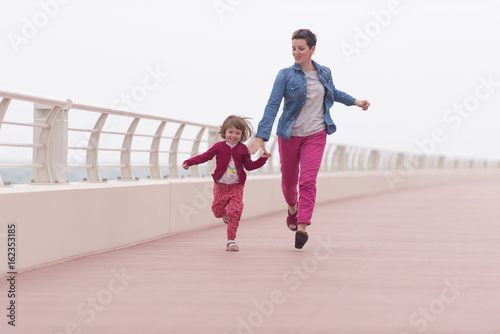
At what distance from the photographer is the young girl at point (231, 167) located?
25.1ft

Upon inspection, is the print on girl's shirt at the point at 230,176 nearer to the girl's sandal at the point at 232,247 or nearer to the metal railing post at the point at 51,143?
the girl's sandal at the point at 232,247

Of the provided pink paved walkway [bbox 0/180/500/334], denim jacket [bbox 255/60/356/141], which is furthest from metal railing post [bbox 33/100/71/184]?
denim jacket [bbox 255/60/356/141]

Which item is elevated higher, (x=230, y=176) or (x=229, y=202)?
(x=230, y=176)

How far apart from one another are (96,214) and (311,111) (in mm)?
2070

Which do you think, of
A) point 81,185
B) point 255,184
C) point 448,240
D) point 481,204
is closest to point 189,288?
point 81,185

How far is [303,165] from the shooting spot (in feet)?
25.8

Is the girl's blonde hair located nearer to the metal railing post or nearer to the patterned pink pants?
the patterned pink pants

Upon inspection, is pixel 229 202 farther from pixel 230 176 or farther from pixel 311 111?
pixel 311 111

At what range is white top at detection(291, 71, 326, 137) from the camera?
786 cm

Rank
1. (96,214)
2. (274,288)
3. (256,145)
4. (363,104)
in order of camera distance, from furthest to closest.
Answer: (363,104) < (256,145) < (96,214) < (274,288)

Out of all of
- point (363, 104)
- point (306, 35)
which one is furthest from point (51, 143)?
point (363, 104)

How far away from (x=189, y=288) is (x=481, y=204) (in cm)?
1250

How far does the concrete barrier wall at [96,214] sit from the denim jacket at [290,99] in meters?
1.46

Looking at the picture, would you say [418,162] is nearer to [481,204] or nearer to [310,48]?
[481,204]
